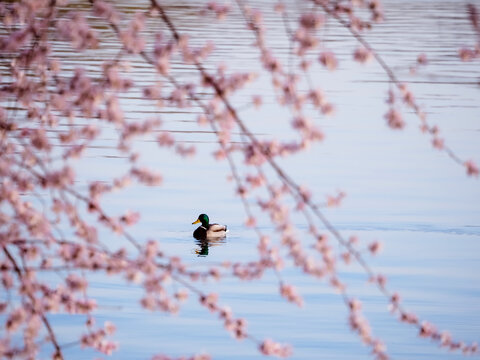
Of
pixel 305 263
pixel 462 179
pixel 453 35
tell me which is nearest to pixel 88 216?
pixel 462 179

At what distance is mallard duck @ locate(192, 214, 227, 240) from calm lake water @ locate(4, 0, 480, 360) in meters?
0.15

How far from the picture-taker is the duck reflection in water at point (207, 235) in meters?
12.5

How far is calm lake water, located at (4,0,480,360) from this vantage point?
9.46 m

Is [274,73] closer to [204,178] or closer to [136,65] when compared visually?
[204,178]

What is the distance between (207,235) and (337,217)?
1849 millimetres

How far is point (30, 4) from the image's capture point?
4.93 metres

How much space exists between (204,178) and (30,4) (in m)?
11.0

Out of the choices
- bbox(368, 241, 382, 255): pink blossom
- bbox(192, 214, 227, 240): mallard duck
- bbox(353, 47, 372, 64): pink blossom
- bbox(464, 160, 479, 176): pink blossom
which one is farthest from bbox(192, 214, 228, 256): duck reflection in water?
bbox(353, 47, 372, 64): pink blossom

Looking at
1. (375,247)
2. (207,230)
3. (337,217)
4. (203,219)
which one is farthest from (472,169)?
(337,217)

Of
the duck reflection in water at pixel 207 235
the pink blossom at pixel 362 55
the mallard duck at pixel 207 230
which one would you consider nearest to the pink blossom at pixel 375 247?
the pink blossom at pixel 362 55

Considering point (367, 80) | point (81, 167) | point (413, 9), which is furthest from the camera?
point (413, 9)

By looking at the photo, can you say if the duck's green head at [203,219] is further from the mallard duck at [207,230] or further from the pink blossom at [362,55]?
the pink blossom at [362,55]

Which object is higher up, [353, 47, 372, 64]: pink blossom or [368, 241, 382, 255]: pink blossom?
[353, 47, 372, 64]: pink blossom

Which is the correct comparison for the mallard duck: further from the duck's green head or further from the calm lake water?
the calm lake water
